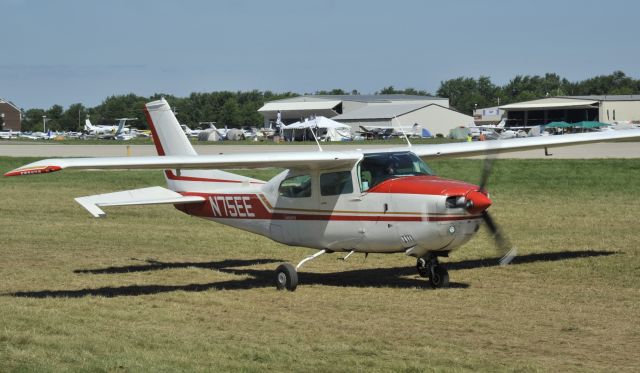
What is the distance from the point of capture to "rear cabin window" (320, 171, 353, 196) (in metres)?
14.2

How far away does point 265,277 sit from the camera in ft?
52.3

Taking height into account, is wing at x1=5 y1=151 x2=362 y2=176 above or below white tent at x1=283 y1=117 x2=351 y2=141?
below

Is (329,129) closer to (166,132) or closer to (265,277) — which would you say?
(166,132)

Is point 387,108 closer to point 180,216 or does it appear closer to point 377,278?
point 180,216

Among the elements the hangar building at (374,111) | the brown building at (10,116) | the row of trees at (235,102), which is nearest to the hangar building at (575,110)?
the hangar building at (374,111)

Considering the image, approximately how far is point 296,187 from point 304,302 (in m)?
2.45

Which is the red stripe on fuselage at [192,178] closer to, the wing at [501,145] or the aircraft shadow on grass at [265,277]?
the aircraft shadow on grass at [265,277]

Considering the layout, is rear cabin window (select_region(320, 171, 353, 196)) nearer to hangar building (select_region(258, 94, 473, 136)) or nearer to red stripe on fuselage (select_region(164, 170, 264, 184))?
red stripe on fuselage (select_region(164, 170, 264, 184))

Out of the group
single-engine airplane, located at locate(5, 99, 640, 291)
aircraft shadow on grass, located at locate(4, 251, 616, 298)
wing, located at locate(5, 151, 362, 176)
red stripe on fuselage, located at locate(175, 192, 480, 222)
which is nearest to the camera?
wing, located at locate(5, 151, 362, 176)

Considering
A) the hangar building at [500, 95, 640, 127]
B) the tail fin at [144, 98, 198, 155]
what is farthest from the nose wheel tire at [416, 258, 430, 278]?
the hangar building at [500, 95, 640, 127]

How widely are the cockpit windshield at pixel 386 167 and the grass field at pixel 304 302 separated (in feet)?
5.39

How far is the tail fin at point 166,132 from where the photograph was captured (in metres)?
17.1

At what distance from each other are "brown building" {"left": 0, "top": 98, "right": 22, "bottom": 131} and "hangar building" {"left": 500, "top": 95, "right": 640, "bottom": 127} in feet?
303

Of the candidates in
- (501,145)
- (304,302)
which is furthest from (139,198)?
(501,145)
